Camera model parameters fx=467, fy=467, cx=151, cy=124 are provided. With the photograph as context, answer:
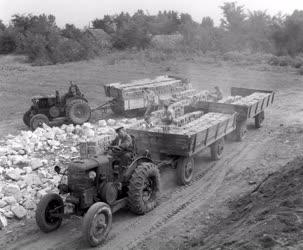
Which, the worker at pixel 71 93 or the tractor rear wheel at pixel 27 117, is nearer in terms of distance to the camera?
the tractor rear wheel at pixel 27 117

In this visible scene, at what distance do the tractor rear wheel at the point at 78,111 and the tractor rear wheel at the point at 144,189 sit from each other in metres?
7.28

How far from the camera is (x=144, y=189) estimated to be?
971 centimetres

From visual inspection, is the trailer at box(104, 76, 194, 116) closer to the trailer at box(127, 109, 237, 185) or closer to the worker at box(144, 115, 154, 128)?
the worker at box(144, 115, 154, 128)

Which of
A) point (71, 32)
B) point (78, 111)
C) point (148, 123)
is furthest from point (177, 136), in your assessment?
point (71, 32)

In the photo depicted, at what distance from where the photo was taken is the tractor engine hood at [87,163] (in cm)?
854

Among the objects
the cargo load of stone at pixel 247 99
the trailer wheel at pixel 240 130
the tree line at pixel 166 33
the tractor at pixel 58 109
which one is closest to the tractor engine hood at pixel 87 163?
the trailer wheel at pixel 240 130

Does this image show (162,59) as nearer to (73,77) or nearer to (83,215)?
(73,77)

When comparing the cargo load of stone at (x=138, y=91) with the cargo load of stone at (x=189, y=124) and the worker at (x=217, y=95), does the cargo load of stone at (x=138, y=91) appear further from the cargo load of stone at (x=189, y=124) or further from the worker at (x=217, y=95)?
the cargo load of stone at (x=189, y=124)

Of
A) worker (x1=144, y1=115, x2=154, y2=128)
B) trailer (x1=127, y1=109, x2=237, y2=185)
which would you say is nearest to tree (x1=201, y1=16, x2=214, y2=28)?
worker (x1=144, y1=115, x2=154, y2=128)

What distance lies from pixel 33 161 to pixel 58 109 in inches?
184

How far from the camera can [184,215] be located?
9648 millimetres

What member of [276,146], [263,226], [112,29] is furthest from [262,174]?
[112,29]

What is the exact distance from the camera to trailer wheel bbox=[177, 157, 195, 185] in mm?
11211

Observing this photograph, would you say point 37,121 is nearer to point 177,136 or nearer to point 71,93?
point 71,93
